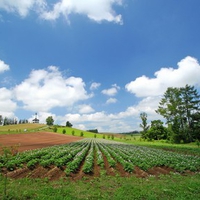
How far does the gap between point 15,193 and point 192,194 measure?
882 centimetres

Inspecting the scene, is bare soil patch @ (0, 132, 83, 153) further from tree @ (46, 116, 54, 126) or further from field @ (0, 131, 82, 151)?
tree @ (46, 116, 54, 126)

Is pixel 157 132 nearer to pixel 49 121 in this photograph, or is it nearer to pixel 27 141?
pixel 27 141

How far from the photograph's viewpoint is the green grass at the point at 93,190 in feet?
26.4

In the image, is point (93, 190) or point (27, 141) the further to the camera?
point (27, 141)

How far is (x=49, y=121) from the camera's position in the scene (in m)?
131

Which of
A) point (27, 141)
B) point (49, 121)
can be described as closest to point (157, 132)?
point (27, 141)

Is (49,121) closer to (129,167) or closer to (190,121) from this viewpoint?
(190,121)

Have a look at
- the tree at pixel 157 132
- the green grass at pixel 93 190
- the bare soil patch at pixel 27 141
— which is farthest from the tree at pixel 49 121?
the green grass at pixel 93 190

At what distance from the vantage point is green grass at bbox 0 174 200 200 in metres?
8.05

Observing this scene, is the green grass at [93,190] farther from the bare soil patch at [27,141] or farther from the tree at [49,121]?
the tree at [49,121]

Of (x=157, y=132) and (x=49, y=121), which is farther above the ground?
(x=49, y=121)

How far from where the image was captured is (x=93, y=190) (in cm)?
918

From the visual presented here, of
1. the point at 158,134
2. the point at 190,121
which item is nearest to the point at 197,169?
the point at 190,121

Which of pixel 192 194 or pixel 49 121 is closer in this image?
pixel 192 194
